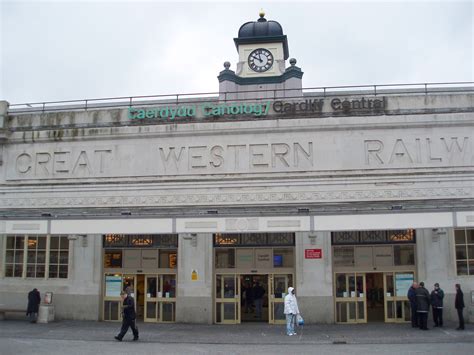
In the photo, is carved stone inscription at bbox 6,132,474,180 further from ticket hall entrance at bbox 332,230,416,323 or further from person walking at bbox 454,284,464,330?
person walking at bbox 454,284,464,330

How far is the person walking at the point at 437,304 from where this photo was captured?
58.1 feet

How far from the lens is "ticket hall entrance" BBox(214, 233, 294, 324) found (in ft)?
65.4

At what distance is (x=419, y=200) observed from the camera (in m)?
18.6

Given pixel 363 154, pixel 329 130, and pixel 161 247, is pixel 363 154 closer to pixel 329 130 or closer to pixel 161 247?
pixel 329 130

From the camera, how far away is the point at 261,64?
100ft

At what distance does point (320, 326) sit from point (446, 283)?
4.98m

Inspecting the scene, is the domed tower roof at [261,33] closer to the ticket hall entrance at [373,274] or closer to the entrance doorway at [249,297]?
the ticket hall entrance at [373,274]

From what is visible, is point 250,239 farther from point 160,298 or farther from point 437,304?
point 437,304

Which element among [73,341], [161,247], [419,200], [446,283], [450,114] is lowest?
[73,341]

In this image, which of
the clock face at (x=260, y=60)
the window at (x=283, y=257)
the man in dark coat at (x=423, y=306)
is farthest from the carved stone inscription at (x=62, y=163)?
the clock face at (x=260, y=60)

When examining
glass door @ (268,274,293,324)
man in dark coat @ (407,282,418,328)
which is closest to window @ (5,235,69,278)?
glass door @ (268,274,293,324)

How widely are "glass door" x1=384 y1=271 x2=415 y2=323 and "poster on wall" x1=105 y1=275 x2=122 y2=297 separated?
10.6 metres

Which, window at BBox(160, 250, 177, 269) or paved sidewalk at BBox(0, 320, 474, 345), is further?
window at BBox(160, 250, 177, 269)

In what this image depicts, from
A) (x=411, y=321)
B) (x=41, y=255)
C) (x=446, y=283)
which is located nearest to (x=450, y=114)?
(x=446, y=283)
